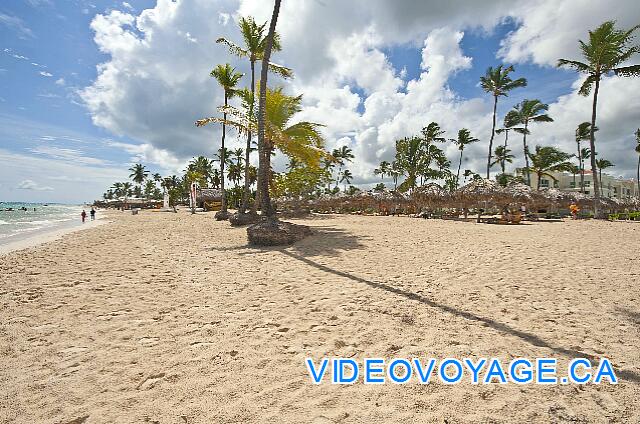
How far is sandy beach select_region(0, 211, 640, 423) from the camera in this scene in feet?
7.59

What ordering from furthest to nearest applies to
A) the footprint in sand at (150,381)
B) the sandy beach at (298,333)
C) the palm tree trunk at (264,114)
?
the palm tree trunk at (264,114) < the footprint in sand at (150,381) < the sandy beach at (298,333)

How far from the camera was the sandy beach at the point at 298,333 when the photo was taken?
91.1 inches

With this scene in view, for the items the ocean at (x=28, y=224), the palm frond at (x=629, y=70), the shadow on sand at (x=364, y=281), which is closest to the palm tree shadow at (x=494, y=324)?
the shadow on sand at (x=364, y=281)

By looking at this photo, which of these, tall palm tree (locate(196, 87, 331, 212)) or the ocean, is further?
the ocean

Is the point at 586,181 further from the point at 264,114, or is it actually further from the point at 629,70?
the point at 264,114

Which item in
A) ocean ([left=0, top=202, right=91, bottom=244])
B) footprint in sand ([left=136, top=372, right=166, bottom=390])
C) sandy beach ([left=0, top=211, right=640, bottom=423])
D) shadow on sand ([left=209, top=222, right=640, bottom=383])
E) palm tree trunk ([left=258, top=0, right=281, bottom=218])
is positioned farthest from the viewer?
ocean ([left=0, top=202, right=91, bottom=244])

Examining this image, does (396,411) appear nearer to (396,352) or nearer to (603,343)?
(396,352)

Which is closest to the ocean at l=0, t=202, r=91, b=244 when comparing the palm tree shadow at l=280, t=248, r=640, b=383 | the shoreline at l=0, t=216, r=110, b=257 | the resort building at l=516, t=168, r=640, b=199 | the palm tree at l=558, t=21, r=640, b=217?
the shoreline at l=0, t=216, r=110, b=257

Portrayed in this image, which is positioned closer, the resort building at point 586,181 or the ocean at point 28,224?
the ocean at point 28,224

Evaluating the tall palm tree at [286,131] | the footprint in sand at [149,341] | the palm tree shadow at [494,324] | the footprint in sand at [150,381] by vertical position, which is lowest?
the footprint in sand at [150,381]

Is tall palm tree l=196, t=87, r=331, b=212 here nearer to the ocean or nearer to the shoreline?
the shoreline

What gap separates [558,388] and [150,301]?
536cm

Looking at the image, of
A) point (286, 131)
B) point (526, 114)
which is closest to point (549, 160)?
point (526, 114)

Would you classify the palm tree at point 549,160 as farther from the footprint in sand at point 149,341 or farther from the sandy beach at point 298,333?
the footprint in sand at point 149,341
